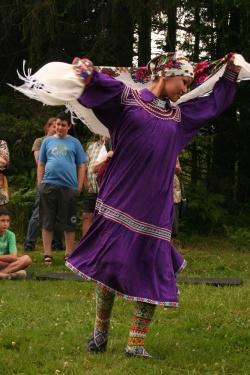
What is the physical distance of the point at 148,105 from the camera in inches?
184

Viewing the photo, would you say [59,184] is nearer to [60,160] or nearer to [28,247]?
[60,160]

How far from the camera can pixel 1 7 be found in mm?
12570

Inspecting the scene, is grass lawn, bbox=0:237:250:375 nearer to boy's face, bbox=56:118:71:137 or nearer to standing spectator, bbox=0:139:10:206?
standing spectator, bbox=0:139:10:206

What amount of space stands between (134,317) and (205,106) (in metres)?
1.56

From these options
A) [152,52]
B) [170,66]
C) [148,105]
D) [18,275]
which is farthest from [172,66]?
[152,52]

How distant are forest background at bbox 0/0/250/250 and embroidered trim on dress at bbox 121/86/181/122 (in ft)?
22.9

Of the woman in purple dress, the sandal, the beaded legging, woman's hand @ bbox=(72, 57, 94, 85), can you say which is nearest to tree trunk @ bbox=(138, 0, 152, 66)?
the sandal

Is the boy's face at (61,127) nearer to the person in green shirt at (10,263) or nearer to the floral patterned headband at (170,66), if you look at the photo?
the person in green shirt at (10,263)

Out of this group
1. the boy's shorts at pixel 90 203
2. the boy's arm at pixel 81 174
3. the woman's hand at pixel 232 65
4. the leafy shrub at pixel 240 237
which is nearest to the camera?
the woman's hand at pixel 232 65

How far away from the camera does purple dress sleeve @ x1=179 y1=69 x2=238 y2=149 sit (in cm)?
492

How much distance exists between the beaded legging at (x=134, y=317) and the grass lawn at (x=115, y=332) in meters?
0.15

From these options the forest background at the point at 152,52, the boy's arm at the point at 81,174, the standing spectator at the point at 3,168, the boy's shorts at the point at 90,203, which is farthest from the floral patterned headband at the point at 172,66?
the forest background at the point at 152,52

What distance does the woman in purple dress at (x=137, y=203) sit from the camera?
4.57 m

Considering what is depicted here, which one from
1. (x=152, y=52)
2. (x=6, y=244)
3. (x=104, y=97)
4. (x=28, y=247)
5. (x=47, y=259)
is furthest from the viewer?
(x=152, y=52)
